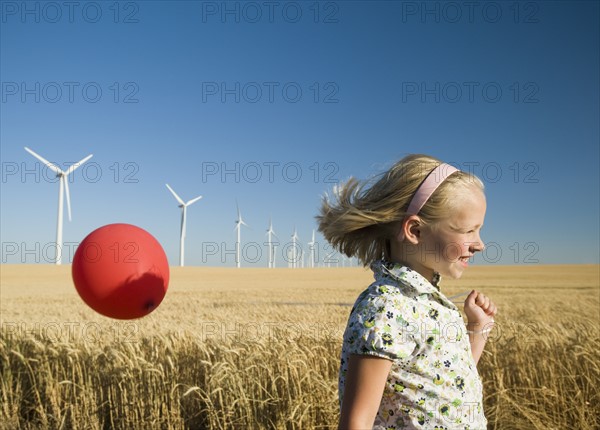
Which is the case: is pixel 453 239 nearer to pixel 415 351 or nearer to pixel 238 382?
pixel 415 351

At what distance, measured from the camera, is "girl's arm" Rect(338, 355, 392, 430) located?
6.07 feet

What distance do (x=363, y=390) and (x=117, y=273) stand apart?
2.15 m

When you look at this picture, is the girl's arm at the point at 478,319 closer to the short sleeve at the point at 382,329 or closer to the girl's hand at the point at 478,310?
the girl's hand at the point at 478,310

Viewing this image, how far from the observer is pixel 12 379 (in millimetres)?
6758

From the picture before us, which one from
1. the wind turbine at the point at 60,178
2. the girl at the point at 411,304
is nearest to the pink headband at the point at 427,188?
the girl at the point at 411,304

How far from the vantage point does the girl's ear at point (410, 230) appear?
2256 millimetres

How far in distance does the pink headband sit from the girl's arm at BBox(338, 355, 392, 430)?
2.06 feet

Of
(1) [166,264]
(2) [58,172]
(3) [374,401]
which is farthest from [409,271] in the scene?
(2) [58,172]

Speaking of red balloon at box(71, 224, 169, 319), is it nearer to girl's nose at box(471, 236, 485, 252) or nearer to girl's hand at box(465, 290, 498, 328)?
girl's hand at box(465, 290, 498, 328)

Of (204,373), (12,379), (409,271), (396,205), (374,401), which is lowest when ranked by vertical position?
(12,379)

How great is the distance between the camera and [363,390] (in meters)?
1.87

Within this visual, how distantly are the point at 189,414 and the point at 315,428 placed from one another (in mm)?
1342

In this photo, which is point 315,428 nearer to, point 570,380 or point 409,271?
point 570,380

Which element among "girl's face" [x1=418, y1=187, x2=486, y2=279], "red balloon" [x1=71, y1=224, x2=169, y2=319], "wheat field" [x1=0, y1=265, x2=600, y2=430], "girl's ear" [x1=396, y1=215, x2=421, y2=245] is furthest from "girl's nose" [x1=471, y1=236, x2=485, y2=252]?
"wheat field" [x1=0, y1=265, x2=600, y2=430]
